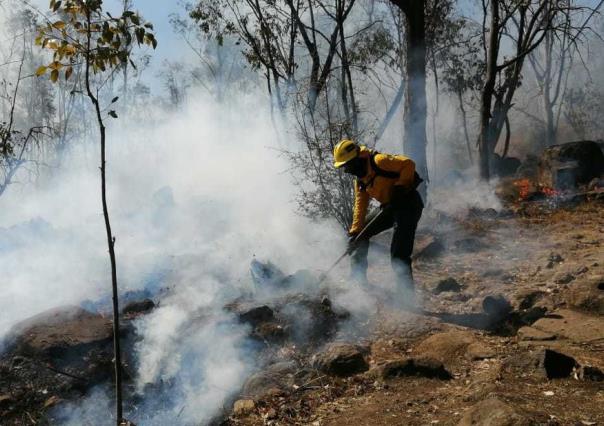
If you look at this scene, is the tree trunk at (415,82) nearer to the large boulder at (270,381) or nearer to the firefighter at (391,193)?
the firefighter at (391,193)

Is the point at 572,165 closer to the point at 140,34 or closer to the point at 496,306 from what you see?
the point at 496,306

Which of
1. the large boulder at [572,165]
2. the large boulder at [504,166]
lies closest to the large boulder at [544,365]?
the large boulder at [572,165]

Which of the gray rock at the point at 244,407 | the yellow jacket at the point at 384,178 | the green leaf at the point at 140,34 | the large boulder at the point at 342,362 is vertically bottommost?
the gray rock at the point at 244,407

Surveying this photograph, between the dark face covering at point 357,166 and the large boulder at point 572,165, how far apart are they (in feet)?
24.6

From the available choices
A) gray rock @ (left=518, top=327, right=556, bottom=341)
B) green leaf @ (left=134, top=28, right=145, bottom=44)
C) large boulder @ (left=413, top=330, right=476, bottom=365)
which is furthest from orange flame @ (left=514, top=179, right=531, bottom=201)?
green leaf @ (left=134, top=28, right=145, bottom=44)

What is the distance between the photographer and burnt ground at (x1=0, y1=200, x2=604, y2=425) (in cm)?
317

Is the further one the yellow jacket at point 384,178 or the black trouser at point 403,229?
the black trouser at point 403,229

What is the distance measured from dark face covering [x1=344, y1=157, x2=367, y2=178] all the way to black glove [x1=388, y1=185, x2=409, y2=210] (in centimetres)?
37

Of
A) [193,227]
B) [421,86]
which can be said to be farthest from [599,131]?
[193,227]

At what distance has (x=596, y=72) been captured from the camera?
30109 mm

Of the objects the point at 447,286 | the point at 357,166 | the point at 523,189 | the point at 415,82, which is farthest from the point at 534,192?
the point at 357,166

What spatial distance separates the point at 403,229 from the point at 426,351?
1.42 m

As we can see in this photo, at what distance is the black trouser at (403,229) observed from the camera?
5.19m

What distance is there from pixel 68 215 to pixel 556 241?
13440 mm
